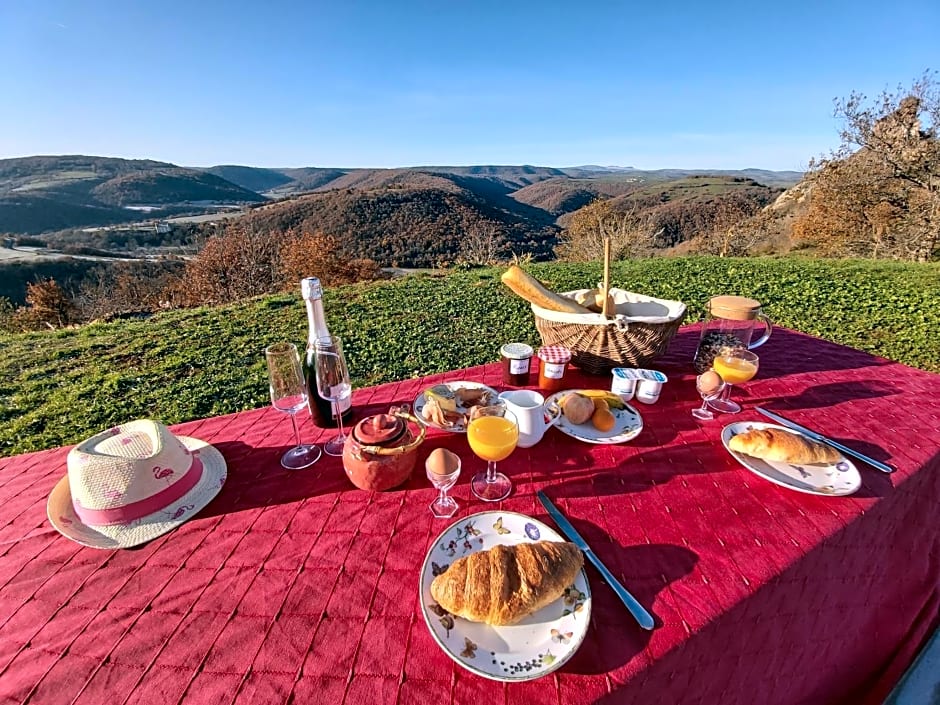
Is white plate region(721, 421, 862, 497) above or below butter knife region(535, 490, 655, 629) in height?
above

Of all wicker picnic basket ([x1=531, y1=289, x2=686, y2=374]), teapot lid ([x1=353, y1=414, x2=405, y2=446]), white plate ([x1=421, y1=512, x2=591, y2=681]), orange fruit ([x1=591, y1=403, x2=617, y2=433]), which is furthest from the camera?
wicker picnic basket ([x1=531, y1=289, x2=686, y2=374])

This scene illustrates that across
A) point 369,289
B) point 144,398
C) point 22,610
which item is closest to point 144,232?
point 369,289

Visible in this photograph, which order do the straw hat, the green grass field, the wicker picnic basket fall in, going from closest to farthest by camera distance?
the straw hat < the wicker picnic basket < the green grass field

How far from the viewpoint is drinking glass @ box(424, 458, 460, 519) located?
1.11m

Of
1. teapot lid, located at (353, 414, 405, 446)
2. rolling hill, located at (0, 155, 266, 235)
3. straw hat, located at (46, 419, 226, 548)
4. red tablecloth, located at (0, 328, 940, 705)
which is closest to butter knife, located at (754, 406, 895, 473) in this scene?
red tablecloth, located at (0, 328, 940, 705)

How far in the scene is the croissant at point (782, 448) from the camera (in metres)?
1.24

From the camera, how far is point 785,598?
1.02 m

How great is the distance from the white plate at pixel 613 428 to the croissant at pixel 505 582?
0.55 meters

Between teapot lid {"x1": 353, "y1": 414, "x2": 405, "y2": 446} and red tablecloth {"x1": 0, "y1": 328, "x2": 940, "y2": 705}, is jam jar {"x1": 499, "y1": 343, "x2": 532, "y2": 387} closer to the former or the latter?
red tablecloth {"x1": 0, "y1": 328, "x2": 940, "y2": 705}

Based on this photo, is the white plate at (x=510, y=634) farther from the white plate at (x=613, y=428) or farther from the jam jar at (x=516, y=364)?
the jam jar at (x=516, y=364)

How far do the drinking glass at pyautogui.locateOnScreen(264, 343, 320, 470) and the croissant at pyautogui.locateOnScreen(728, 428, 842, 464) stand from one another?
1.42 meters

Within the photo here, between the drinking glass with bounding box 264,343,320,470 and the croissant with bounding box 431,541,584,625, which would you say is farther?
the drinking glass with bounding box 264,343,320,470

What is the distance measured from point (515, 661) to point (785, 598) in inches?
29.7

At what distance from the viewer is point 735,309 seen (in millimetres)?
1668
